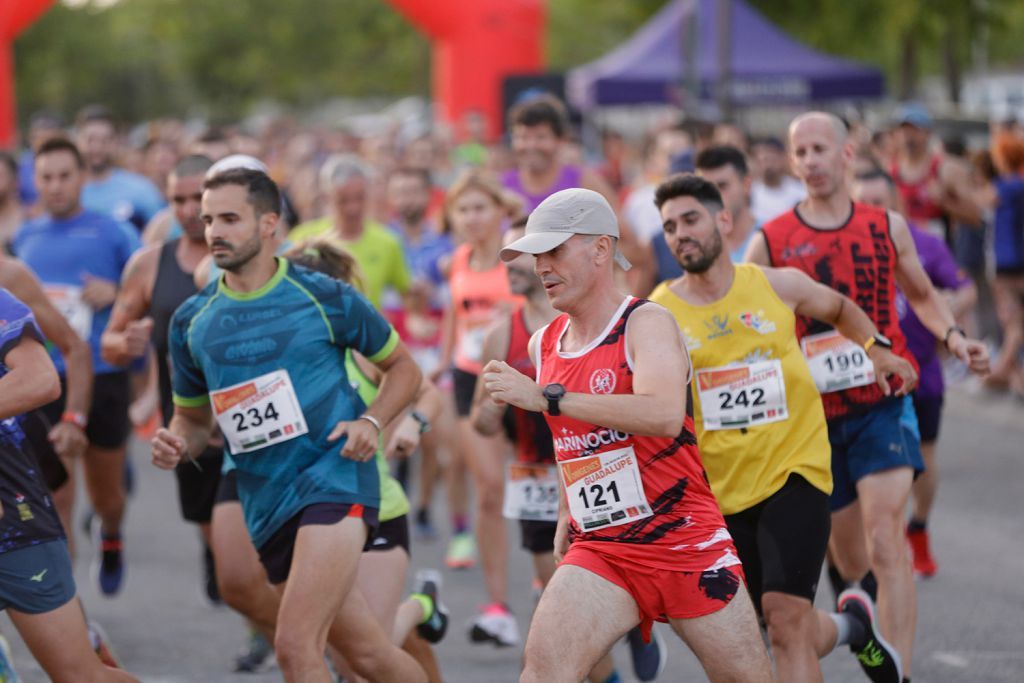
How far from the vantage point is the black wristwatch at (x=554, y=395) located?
453cm

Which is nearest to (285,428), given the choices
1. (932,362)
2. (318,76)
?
(932,362)

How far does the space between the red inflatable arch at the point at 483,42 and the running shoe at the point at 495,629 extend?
17965 millimetres

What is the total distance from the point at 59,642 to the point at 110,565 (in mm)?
3697

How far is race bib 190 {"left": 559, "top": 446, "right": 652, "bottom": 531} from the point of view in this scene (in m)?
4.74

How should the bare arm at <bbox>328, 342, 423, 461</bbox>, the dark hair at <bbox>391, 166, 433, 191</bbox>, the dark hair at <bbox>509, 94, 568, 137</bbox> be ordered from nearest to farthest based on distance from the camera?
the bare arm at <bbox>328, 342, 423, 461</bbox> < the dark hair at <bbox>509, 94, 568, 137</bbox> < the dark hair at <bbox>391, 166, 433, 191</bbox>

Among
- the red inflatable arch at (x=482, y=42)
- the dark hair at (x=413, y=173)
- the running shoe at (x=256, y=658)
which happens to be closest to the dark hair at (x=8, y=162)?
the dark hair at (x=413, y=173)

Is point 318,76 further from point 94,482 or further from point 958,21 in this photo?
point 94,482

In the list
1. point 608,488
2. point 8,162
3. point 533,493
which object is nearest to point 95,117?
point 8,162

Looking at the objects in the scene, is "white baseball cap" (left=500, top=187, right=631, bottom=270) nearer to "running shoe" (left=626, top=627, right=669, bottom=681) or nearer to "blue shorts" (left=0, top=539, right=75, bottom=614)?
"blue shorts" (left=0, top=539, right=75, bottom=614)

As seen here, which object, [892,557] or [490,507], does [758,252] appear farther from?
[490,507]

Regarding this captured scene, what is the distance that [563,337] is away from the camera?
4.94 m

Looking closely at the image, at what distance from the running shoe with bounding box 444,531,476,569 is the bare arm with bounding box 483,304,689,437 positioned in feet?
15.9

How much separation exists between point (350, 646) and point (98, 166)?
7.39 m

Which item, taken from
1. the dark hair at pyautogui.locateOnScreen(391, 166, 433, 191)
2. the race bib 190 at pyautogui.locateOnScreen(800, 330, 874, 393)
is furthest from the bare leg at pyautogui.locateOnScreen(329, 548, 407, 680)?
the dark hair at pyautogui.locateOnScreen(391, 166, 433, 191)
